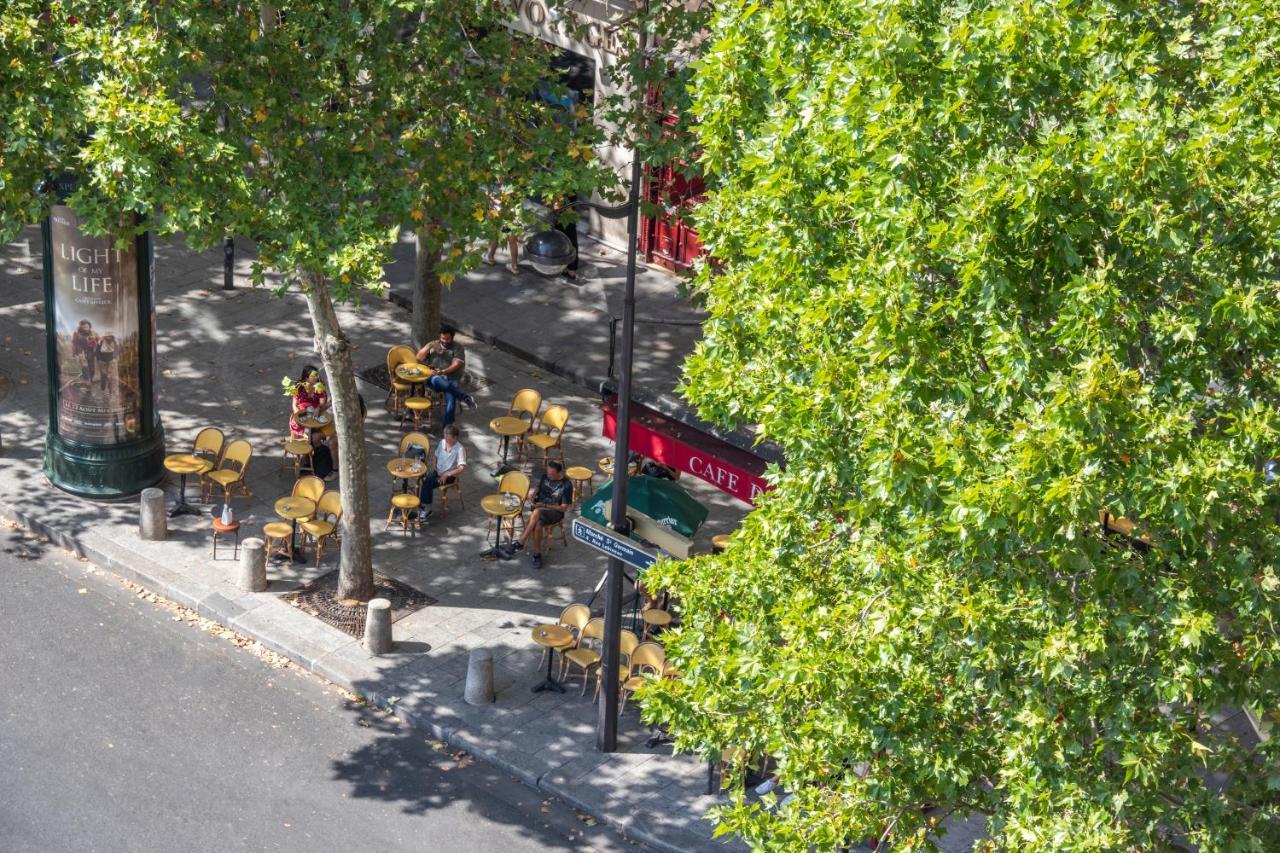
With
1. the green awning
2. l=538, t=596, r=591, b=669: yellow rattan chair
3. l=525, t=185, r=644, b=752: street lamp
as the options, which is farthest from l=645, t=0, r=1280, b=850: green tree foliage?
l=538, t=596, r=591, b=669: yellow rattan chair

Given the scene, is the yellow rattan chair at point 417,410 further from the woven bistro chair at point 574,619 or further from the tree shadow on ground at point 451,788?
the tree shadow on ground at point 451,788

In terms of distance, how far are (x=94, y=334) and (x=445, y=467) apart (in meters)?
4.11

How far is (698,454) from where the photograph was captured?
1723 centimetres

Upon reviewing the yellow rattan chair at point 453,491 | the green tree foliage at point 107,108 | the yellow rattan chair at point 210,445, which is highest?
the green tree foliage at point 107,108

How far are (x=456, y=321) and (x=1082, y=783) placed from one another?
16.6m

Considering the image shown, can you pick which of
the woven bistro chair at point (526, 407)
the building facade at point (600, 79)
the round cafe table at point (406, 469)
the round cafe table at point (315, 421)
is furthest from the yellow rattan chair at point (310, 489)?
the building facade at point (600, 79)

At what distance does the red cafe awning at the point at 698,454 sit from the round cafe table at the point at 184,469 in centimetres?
539

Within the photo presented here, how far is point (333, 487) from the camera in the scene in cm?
2120

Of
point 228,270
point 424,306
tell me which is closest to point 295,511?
point 424,306

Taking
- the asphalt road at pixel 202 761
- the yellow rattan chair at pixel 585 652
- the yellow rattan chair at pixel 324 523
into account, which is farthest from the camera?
the yellow rattan chair at pixel 324 523

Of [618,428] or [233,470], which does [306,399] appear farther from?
[618,428]

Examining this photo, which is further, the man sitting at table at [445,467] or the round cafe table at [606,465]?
the round cafe table at [606,465]

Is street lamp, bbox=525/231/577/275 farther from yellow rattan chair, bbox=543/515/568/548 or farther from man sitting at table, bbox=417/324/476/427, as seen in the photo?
man sitting at table, bbox=417/324/476/427

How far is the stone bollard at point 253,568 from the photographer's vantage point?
18.9 m
